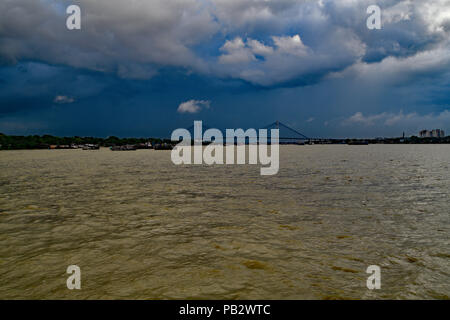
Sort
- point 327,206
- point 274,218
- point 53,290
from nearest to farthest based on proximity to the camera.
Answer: point 53,290
point 274,218
point 327,206

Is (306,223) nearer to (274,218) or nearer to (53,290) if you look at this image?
(274,218)

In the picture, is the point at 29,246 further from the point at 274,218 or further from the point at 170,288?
the point at 274,218

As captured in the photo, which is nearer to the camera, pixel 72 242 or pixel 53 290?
pixel 53 290

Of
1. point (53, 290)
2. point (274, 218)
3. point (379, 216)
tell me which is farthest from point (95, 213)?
point (379, 216)

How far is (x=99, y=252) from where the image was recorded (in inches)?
→ 202

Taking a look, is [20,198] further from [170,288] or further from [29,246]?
[170,288]

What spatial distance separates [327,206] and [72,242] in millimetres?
7355

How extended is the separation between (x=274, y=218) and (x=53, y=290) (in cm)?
537

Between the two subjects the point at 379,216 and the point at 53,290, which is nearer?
the point at 53,290

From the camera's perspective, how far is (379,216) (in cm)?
760
